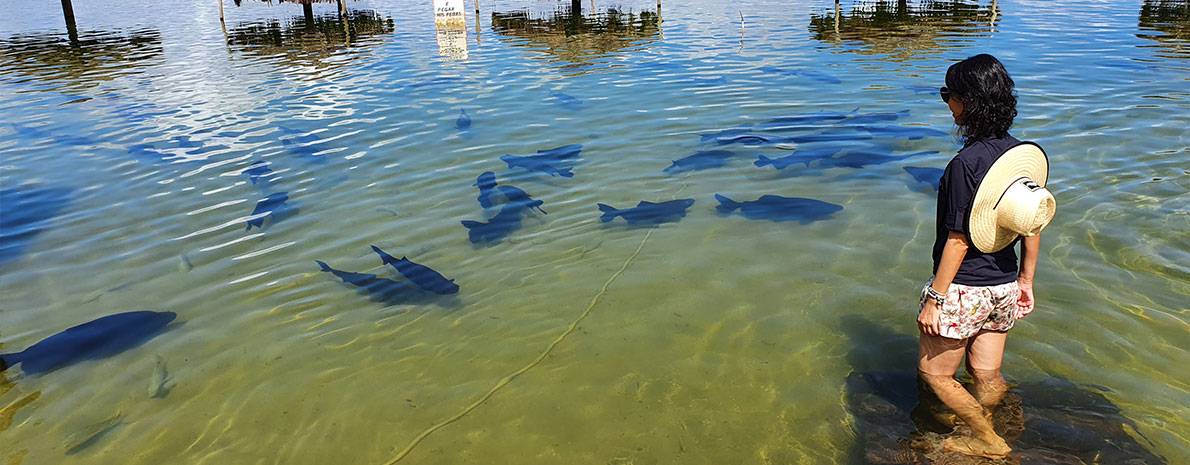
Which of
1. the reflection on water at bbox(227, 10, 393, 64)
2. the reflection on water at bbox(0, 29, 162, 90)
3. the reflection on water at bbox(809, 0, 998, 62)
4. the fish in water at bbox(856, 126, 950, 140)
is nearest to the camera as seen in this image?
the fish in water at bbox(856, 126, 950, 140)

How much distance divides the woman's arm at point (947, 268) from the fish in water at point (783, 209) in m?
3.55

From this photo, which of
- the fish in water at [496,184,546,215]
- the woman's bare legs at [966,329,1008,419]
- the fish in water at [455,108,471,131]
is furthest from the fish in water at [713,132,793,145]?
the woman's bare legs at [966,329,1008,419]

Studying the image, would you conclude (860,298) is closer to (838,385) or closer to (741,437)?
(838,385)

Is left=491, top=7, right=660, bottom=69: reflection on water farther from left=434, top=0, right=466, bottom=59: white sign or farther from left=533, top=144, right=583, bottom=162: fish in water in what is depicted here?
left=533, top=144, right=583, bottom=162: fish in water

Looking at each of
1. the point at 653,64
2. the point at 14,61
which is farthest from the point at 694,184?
the point at 14,61

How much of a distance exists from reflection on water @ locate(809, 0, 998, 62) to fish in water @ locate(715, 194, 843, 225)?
1210cm

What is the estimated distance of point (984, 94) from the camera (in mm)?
2887

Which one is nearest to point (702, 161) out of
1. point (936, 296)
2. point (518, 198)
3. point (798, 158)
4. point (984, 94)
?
point (798, 158)

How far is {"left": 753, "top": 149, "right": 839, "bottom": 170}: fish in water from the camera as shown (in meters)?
8.68

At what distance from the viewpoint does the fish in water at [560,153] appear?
951 centimetres

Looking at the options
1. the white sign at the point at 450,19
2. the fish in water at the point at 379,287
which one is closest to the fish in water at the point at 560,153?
the fish in water at the point at 379,287

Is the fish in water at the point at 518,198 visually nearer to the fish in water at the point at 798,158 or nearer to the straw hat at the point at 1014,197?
the fish in water at the point at 798,158

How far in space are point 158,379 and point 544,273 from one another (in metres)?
3.16

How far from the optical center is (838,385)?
4.34 meters
